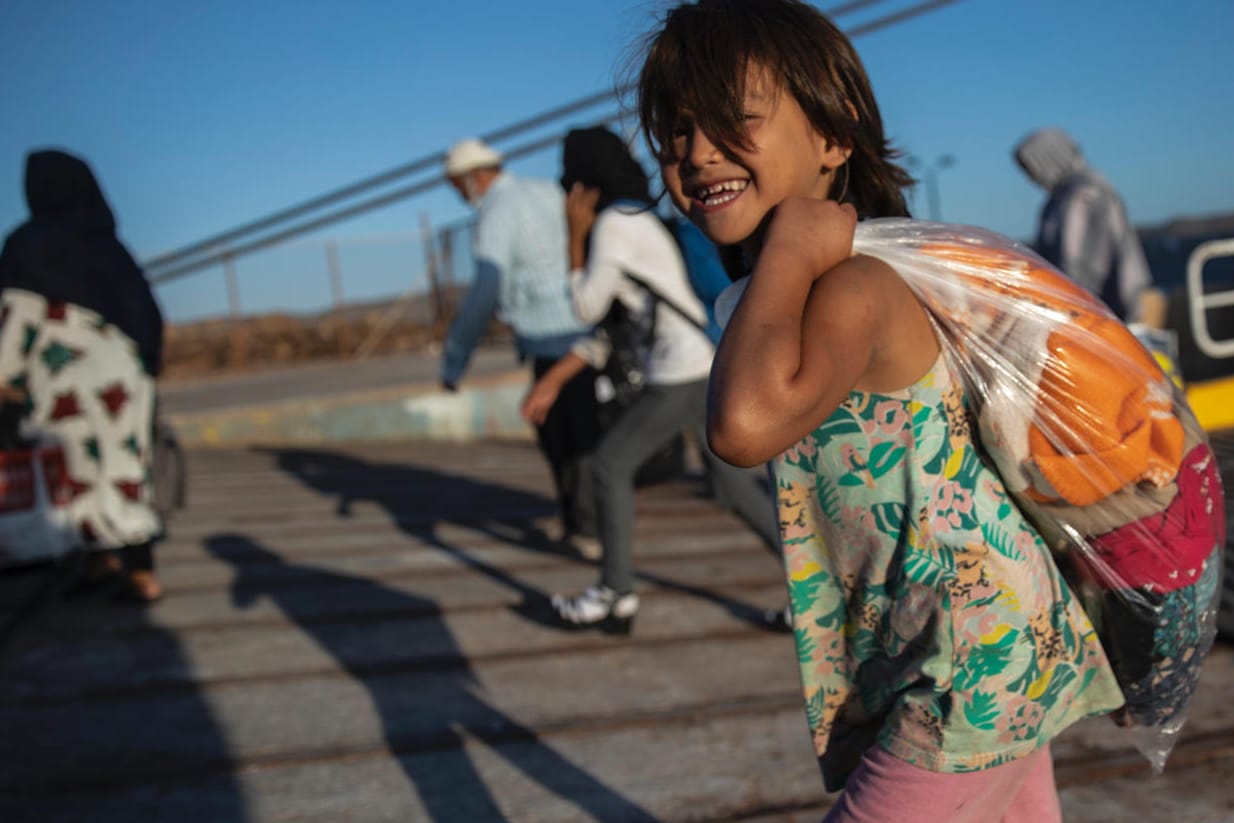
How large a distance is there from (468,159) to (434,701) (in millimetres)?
2769

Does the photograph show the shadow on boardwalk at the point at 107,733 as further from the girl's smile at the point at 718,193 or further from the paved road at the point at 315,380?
the paved road at the point at 315,380

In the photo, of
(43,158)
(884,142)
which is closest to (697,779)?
(884,142)

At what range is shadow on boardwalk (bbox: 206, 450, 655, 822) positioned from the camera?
2.47m

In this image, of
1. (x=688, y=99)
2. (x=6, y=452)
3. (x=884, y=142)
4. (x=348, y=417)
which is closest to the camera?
(x=688, y=99)

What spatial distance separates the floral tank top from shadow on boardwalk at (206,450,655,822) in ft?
3.95

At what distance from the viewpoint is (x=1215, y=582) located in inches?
53.1

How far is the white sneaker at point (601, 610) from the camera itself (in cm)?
350

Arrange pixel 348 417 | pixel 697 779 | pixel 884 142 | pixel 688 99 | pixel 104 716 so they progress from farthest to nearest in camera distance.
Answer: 1. pixel 348 417
2. pixel 104 716
3. pixel 697 779
4. pixel 884 142
5. pixel 688 99

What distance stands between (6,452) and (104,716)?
1405 millimetres

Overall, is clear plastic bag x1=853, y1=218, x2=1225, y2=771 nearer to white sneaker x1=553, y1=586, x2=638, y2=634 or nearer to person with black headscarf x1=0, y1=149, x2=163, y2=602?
white sneaker x1=553, y1=586, x2=638, y2=634

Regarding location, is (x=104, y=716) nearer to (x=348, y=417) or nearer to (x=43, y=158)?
(x=43, y=158)

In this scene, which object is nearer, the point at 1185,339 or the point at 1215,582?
the point at 1215,582

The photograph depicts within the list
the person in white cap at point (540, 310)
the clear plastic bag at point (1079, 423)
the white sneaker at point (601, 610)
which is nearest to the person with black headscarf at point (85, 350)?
the person in white cap at point (540, 310)

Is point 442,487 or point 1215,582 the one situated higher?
point 1215,582
